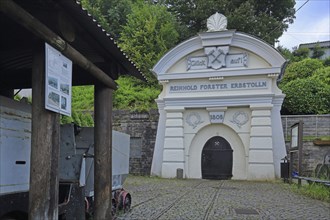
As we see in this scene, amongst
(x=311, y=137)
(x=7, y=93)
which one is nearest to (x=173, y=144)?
(x=311, y=137)

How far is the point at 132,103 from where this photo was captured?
23.5 metres

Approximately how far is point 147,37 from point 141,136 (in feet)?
29.7

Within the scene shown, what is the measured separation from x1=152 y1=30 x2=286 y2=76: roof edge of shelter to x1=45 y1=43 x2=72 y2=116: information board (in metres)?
15.1

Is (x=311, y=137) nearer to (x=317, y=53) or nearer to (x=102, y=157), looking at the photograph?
Result: (x=102, y=157)

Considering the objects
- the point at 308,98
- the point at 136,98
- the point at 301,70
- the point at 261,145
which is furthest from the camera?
the point at 301,70

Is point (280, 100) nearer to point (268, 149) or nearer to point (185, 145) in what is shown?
point (268, 149)

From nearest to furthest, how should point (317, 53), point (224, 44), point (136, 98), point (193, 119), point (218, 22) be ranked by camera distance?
point (224, 44), point (193, 119), point (218, 22), point (136, 98), point (317, 53)

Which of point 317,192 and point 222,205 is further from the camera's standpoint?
point 317,192

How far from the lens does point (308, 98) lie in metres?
22.4

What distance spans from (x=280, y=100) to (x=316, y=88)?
4.56 m

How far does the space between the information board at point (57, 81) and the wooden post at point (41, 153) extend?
0.24ft

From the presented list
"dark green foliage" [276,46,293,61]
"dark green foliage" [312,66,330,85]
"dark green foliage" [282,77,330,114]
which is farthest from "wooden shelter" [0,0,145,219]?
"dark green foliage" [276,46,293,61]

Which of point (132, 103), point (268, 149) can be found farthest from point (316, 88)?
point (132, 103)

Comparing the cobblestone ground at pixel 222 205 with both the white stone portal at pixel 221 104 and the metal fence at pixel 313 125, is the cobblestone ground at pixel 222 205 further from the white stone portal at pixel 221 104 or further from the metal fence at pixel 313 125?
the metal fence at pixel 313 125
